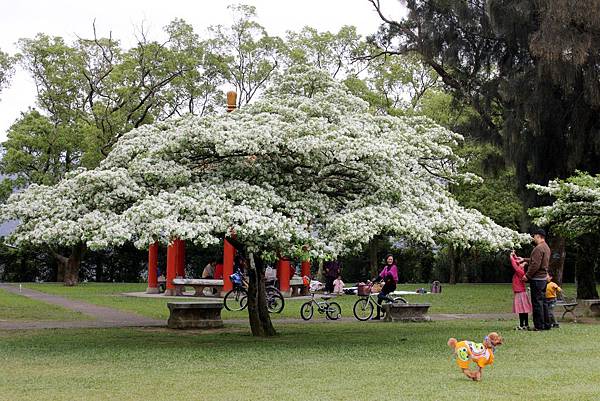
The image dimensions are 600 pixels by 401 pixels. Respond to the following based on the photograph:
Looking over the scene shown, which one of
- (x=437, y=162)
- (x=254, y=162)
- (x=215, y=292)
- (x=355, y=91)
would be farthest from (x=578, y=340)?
(x=355, y=91)

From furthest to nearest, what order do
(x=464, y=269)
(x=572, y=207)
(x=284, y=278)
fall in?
(x=464, y=269) < (x=284, y=278) < (x=572, y=207)

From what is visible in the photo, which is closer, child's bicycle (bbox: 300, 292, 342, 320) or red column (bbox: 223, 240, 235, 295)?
child's bicycle (bbox: 300, 292, 342, 320)

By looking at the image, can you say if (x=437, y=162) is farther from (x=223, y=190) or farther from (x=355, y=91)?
(x=355, y=91)

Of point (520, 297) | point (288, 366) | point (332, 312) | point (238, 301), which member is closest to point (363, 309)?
point (332, 312)

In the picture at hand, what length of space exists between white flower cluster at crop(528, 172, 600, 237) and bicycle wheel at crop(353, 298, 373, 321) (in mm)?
4332

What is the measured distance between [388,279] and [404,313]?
3.26ft

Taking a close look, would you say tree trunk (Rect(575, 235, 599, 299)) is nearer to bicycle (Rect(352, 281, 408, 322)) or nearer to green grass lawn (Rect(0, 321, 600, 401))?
bicycle (Rect(352, 281, 408, 322))

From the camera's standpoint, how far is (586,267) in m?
23.9

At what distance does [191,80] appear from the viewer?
3684cm

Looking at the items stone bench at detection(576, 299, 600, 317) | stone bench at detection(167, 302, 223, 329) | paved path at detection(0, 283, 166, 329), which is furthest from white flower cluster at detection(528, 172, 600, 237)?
paved path at detection(0, 283, 166, 329)

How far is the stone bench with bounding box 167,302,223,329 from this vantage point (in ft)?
51.6

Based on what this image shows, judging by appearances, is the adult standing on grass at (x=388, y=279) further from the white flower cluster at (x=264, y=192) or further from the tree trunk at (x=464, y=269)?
the tree trunk at (x=464, y=269)

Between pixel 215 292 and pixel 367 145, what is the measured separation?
1622 centimetres

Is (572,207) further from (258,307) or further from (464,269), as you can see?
(464,269)
